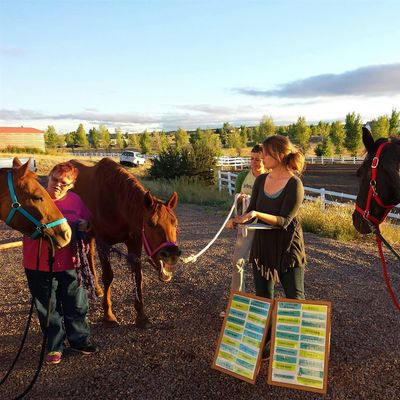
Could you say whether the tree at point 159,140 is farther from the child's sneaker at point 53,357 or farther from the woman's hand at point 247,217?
the woman's hand at point 247,217

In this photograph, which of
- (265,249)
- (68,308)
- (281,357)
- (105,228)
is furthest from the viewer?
(105,228)

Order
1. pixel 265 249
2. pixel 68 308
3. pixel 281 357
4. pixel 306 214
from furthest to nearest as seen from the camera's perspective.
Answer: pixel 306 214
pixel 68 308
pixel 265 249
pixel 281 357

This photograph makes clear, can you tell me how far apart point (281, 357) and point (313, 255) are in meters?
4.37

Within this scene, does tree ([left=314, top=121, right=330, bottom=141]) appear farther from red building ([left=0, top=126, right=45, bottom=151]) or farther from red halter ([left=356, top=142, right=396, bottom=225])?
red halter ([left=356, top=142, right=396, bottom=225])

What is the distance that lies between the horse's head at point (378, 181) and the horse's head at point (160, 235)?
64.1 inches

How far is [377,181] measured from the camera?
2.77 m

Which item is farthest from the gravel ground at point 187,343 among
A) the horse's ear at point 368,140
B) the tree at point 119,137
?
the tree at point 119,137

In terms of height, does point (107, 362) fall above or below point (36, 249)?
below

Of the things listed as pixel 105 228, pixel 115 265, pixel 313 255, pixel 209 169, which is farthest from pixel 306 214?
pixel 209 169

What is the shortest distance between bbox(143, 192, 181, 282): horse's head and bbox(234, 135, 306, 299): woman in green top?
2.20 feet

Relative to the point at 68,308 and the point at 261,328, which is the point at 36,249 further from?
the point at 261,328

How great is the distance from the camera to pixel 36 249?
3049 mm

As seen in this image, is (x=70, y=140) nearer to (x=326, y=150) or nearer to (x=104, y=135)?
(x=104, y=135)

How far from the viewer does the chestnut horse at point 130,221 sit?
3.15 metres
